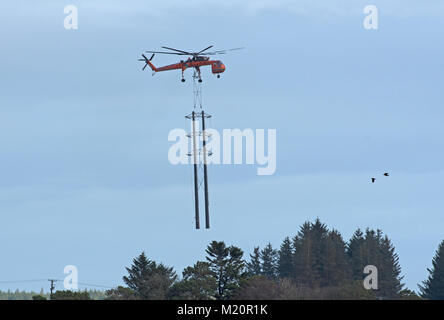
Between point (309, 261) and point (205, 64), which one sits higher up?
point (205, 64)

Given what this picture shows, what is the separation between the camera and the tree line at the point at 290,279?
150 metres

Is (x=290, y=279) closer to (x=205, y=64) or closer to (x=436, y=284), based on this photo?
(x=436, y=284)

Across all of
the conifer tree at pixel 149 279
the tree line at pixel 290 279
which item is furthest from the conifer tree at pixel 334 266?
the conifer tree at pixel 149 279

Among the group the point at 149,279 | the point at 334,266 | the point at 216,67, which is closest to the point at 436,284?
the point at 334,266

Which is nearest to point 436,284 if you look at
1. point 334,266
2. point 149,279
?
point 334,266

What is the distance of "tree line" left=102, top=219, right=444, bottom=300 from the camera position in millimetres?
150000

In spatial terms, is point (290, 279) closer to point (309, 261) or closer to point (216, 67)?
point (309, 261)

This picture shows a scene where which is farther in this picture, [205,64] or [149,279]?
[149,279]

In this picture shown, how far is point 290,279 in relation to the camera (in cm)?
18200

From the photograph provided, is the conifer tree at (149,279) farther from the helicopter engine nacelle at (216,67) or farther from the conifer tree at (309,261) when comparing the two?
the helicopter engine nacelle at (216,67)

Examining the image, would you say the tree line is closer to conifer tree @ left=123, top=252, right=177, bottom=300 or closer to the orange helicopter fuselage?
conifer tree @ left=123, top=252, right=177, bottom=300

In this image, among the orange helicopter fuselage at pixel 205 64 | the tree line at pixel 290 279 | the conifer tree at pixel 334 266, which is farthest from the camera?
the conifer tree at pixel 334 266
